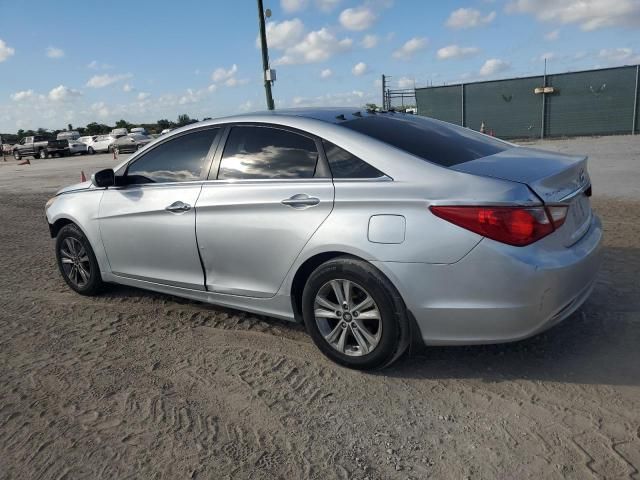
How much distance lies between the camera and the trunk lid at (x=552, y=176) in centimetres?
311

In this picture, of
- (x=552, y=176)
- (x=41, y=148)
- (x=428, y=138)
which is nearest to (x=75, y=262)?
(x=428, y=138)

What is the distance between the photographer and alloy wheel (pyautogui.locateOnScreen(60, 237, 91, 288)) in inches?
203

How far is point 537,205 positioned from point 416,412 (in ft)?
4.28

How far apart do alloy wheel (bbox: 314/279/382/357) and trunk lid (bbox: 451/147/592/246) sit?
3.16ft

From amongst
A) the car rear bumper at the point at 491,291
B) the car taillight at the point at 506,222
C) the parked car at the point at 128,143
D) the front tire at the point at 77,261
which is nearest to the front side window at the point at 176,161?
the front tire at the point at 77,261

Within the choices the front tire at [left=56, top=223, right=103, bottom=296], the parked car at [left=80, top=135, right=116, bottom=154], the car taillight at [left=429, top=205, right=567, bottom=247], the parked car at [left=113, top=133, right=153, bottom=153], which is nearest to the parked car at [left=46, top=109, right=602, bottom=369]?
the car taillight at [left=429, top=205, right=567, bottom=247]

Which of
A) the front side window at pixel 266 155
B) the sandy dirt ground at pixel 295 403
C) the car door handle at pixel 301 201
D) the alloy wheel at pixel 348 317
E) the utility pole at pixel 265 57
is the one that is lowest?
the sandy dirt ground at pixel 295 403

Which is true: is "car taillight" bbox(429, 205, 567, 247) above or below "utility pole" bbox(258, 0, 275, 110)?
below

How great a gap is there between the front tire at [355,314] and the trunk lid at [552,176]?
85 centimetres

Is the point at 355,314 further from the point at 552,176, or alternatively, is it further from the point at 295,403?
the point at 552,176

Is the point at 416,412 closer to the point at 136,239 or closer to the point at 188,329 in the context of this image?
the point at 188,329

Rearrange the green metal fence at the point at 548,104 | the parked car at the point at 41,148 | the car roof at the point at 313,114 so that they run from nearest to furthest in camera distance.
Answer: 1. the car roof at the point at 313,114
2. the green metal fence at the point at 548,104
3. the parked car at the point at 41,148

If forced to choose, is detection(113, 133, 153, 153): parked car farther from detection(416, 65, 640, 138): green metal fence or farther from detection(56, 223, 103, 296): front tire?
detection(56, 223, 103, 296): front tire

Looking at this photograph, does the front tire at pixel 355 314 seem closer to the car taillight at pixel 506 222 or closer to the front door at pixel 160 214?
the car taillight at pixel 506 222
